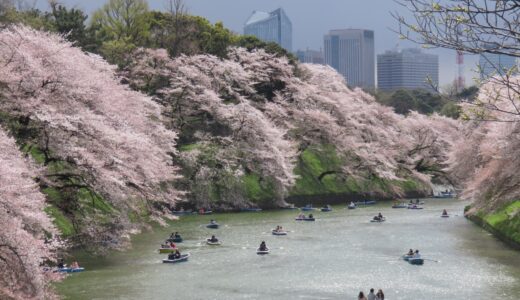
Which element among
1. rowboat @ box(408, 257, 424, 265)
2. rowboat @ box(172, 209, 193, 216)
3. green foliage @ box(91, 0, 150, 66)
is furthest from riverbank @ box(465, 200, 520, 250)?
green foliage @ box(91, 0, 150, 66)

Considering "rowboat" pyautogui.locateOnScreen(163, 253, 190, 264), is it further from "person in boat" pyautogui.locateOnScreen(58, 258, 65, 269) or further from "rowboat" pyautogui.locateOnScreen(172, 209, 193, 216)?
"rowboat" pyautogui.locateOnScreen(172, 209, 193, 216)

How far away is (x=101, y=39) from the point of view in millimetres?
64125

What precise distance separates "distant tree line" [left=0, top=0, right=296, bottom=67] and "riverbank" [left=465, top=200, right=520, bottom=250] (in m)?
31.5

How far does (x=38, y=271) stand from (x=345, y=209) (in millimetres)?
39814

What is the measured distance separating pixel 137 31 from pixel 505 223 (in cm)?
4369

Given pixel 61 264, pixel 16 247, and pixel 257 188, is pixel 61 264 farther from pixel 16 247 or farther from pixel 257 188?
pixel 257 188

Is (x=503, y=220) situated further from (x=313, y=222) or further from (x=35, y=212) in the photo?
(x=35, y=212)

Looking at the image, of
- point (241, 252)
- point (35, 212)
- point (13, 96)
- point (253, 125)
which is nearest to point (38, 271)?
point (35, 212)

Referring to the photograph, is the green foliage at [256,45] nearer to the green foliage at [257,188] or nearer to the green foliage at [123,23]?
the green foliage at [123,23]

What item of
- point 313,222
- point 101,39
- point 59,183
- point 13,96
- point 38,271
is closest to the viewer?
point 38,271

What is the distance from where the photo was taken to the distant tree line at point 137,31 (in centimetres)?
6078

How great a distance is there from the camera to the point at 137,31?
2800 inches

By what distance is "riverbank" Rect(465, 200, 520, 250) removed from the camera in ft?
122

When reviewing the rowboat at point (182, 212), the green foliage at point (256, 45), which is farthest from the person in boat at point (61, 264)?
the green foliage at point (256, 45)
